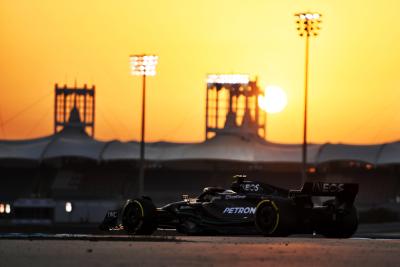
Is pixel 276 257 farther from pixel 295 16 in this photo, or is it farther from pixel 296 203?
pixel 295 16

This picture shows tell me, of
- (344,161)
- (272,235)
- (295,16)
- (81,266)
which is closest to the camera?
(81,266)

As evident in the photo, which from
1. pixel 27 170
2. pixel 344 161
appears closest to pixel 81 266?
pixel 344 161

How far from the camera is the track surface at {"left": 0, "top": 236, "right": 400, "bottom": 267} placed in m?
22.3

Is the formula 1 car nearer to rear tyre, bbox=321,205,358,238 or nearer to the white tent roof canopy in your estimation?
rear tyre, bbox=321,205,358,238

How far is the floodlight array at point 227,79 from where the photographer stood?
173875 mm

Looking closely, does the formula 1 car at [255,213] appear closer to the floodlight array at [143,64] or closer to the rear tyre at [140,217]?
the rear tyre at [140,217]

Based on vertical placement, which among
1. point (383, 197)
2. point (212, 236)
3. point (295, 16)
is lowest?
point (383, 197)

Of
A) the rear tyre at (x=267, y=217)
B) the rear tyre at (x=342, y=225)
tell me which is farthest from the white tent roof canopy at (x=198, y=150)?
the rear tyre at (x=267, y=217)

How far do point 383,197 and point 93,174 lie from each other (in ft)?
134

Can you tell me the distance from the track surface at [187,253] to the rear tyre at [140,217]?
220 inches

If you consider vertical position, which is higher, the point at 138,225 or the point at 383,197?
the point at 138,225

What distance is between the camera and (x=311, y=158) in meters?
155

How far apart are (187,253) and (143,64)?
8170 centimetres

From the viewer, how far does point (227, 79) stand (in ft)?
573
